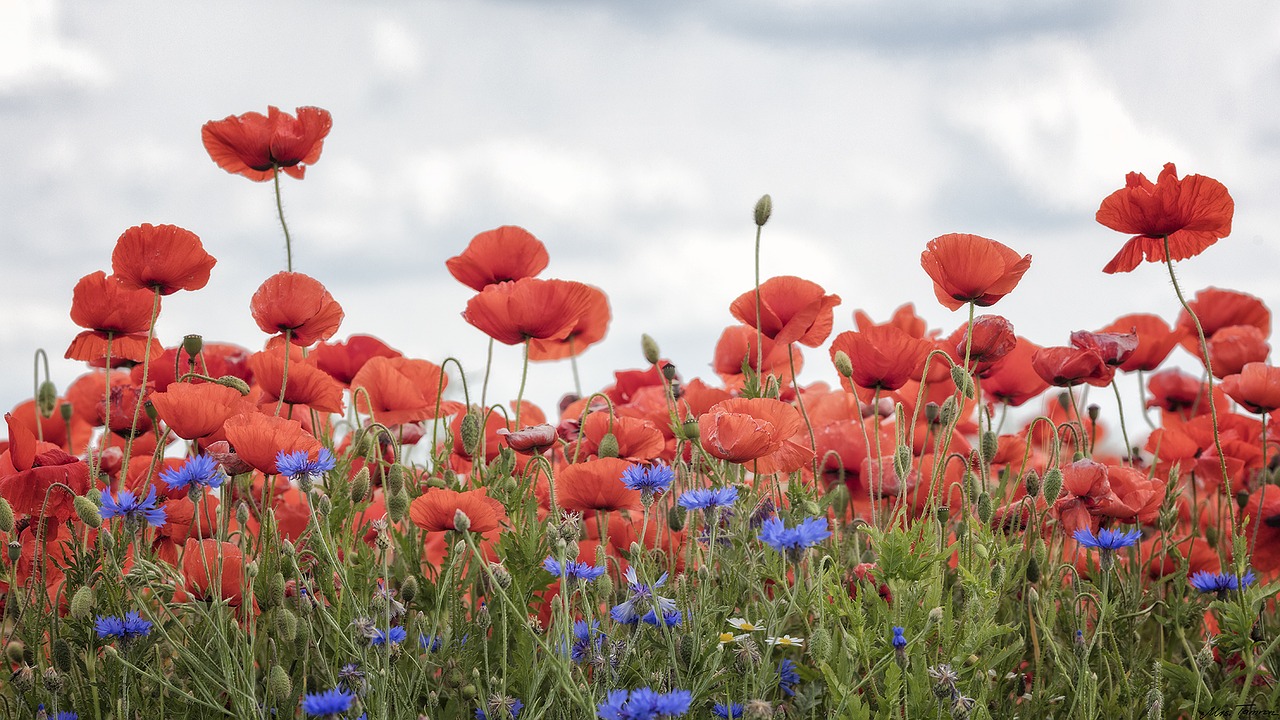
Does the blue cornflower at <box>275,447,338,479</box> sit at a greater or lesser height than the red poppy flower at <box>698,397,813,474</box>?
lesser

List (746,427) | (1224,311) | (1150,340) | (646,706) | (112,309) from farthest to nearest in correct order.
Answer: (1224,311)
(1150,340)
(112,309)
(746,427)
(646,706)

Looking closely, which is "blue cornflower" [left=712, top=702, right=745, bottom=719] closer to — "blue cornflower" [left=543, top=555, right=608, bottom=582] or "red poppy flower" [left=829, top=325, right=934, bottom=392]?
"blue cornflower" [left=543, top=555, right=608, bottom=582]

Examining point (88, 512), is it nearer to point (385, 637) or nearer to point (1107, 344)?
point (385, 637)

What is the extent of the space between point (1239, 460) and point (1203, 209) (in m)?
1.10

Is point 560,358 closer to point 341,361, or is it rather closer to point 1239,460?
point 341,361

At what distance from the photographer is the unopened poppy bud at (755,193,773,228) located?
2.47 meters

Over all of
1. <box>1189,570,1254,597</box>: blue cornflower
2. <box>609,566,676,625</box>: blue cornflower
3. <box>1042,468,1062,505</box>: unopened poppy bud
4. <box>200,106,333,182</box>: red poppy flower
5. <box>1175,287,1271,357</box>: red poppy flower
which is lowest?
<box>609,566,676,625</box>: blue cornflower

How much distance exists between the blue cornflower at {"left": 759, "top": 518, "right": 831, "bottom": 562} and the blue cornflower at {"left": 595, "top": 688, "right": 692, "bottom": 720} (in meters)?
0.26

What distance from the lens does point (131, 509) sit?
6.51 feet

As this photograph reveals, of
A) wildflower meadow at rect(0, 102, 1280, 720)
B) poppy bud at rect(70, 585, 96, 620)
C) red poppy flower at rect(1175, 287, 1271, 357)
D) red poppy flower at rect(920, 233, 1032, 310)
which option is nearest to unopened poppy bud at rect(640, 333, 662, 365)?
wildflower meadow at rect(0, 102, 1280, 720)

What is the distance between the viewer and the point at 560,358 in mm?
3254

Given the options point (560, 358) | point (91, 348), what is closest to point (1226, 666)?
point (560, 358)

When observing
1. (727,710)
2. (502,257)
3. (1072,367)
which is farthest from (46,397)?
(1072,367)

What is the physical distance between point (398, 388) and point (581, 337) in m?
0.67
